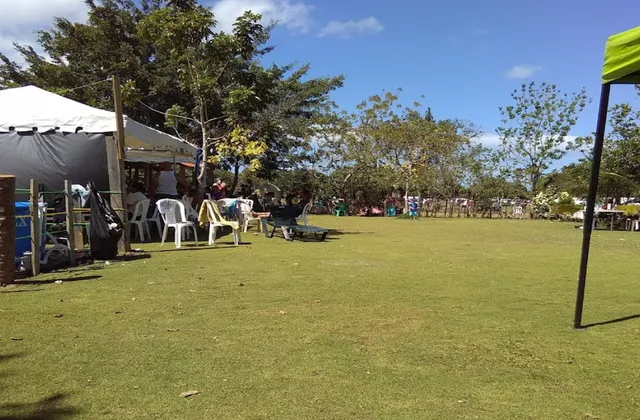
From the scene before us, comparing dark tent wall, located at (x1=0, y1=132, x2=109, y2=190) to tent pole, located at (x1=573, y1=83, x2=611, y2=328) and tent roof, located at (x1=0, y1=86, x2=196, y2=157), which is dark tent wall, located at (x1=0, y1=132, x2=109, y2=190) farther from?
tent pole, located at (x1=573, y1=83, x2=611, y2=328)

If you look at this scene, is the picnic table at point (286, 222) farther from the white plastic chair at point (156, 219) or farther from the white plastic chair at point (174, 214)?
the white plastic chair at point (156, 219)

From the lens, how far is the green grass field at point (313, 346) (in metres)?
3.15

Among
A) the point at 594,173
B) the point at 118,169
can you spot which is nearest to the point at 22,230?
the point at 118,169

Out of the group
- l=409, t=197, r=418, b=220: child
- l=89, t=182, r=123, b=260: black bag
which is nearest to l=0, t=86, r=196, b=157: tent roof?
l=89, t=182, r=123, b=260: black bag

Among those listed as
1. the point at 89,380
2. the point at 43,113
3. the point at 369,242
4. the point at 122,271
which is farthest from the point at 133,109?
the point at 89,380

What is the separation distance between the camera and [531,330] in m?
4.84

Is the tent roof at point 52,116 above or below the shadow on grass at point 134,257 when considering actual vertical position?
above

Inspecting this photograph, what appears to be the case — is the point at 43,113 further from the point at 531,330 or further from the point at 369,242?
the point at 531,330

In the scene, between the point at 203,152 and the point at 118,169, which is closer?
the point at 118,169

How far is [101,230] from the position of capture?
8.41 m

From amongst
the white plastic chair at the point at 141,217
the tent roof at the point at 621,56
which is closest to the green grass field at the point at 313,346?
the tent roof at the point at 621,56

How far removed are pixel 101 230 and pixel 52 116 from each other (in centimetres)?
374

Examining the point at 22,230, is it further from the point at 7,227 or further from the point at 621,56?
the point at 621,56

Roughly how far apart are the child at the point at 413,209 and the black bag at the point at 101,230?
20552mm
